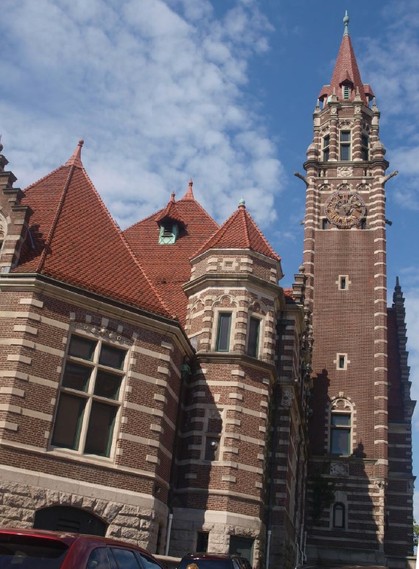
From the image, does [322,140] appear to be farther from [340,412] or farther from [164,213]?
[164,213]

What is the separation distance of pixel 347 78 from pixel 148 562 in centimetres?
5338

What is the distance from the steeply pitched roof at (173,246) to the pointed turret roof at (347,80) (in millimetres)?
27213

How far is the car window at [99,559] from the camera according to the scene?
233 inches

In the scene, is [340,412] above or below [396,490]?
above

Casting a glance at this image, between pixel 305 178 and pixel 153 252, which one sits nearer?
pixel 153 252

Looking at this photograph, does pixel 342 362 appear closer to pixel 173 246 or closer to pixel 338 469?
pixel 338 469

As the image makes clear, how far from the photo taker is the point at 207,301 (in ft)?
78.6

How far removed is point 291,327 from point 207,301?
4.17 meters

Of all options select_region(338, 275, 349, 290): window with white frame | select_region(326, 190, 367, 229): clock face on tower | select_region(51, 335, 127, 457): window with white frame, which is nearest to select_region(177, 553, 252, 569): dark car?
select_region(51, 335, 127, 457): window with white frame

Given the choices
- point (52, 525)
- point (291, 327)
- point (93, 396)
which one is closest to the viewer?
point (52, 525)

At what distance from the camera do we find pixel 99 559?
611 cm

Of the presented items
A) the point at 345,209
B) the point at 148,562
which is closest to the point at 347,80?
the point at 345,209

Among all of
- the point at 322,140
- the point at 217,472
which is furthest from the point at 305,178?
the point at 217,472

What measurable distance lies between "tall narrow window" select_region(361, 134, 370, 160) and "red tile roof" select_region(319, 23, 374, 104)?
4.35 meters
